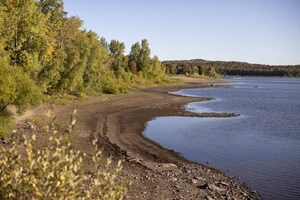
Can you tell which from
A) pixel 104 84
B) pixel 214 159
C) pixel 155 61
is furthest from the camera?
pixel 155 61

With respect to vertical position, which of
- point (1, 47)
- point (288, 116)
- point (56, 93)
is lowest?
point (288, 116)

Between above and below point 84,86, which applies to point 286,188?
below

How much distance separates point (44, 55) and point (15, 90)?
15.3m

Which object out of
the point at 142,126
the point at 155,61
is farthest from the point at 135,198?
the point at 155,61

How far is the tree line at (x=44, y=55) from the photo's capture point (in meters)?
27.8

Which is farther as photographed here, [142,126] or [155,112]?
[155,112]

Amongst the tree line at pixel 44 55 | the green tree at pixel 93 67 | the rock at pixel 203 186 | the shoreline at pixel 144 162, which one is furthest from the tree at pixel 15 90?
the green tree at pixel 93 67

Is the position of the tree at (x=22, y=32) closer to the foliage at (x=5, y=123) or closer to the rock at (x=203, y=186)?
the foliage at (x=5, y=123)

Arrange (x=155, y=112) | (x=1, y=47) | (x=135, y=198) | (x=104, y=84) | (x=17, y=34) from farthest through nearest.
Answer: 1. (x=104, y=84)
2. (x=155, y=112)
3. (x=17, y=34)
4. (x=1, y=47)
5. (x=135, y=198)

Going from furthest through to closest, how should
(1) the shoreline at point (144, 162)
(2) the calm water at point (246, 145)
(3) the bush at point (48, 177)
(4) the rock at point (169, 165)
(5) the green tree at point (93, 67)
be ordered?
(5) the green tree at point (93, 67), (4) the rock at point (169, 165), (2) the calm water at point (246, 145), (1) the shoreline at point (144, 162), (3) the bush at point (48, 177)

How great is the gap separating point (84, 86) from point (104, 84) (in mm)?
12051

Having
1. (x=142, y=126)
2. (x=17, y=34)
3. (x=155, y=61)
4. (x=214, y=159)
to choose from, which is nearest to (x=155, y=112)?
(x=142, y=126)

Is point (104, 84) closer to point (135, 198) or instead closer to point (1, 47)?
point (1, 47)

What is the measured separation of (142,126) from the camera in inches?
1612
